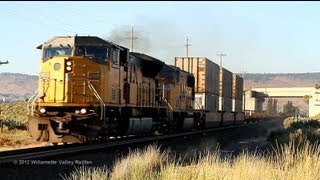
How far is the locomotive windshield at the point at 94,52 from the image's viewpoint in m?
18.8

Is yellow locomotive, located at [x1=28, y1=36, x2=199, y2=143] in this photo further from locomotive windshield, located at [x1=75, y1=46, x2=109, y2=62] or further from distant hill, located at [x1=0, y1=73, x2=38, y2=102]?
distant hill, located at [x1=0, y1=73, x2=38, y2=102]

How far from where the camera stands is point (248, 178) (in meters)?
9.47

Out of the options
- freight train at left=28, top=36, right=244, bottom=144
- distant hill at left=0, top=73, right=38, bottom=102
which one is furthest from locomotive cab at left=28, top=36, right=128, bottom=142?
distant hill at left=0, top=73, right=38, bottom=102

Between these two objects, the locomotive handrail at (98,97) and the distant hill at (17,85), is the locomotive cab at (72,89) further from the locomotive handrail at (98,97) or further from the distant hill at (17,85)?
the distant hill at (17,85)

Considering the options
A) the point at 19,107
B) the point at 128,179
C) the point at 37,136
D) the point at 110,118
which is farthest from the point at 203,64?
the point at 19,107

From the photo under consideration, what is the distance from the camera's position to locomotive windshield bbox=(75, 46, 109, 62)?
61.6ft

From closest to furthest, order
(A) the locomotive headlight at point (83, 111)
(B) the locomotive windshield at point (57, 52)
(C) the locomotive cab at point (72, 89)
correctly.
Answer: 1. (C) the locomotive cab at point (72, 89)
2. (A) the locomotive headlight at point (83, 111)
3. (B) the locomotive windshield at point (57, 52)

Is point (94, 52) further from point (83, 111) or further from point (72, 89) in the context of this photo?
point (83, 111)

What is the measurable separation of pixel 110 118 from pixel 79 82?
1.88 metres

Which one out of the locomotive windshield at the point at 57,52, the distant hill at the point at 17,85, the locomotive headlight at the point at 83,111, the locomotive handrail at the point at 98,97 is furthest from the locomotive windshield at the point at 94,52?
the distant hill at the point at 17,85

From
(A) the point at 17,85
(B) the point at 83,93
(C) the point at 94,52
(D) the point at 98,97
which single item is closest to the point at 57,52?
(C) the point at 94,52

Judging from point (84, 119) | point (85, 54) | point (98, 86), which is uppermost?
point (85, 54)

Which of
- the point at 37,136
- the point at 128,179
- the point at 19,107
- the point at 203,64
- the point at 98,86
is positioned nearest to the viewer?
the point at 128,179

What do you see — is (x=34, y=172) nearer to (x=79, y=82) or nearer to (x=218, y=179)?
(x=218, y=179)
